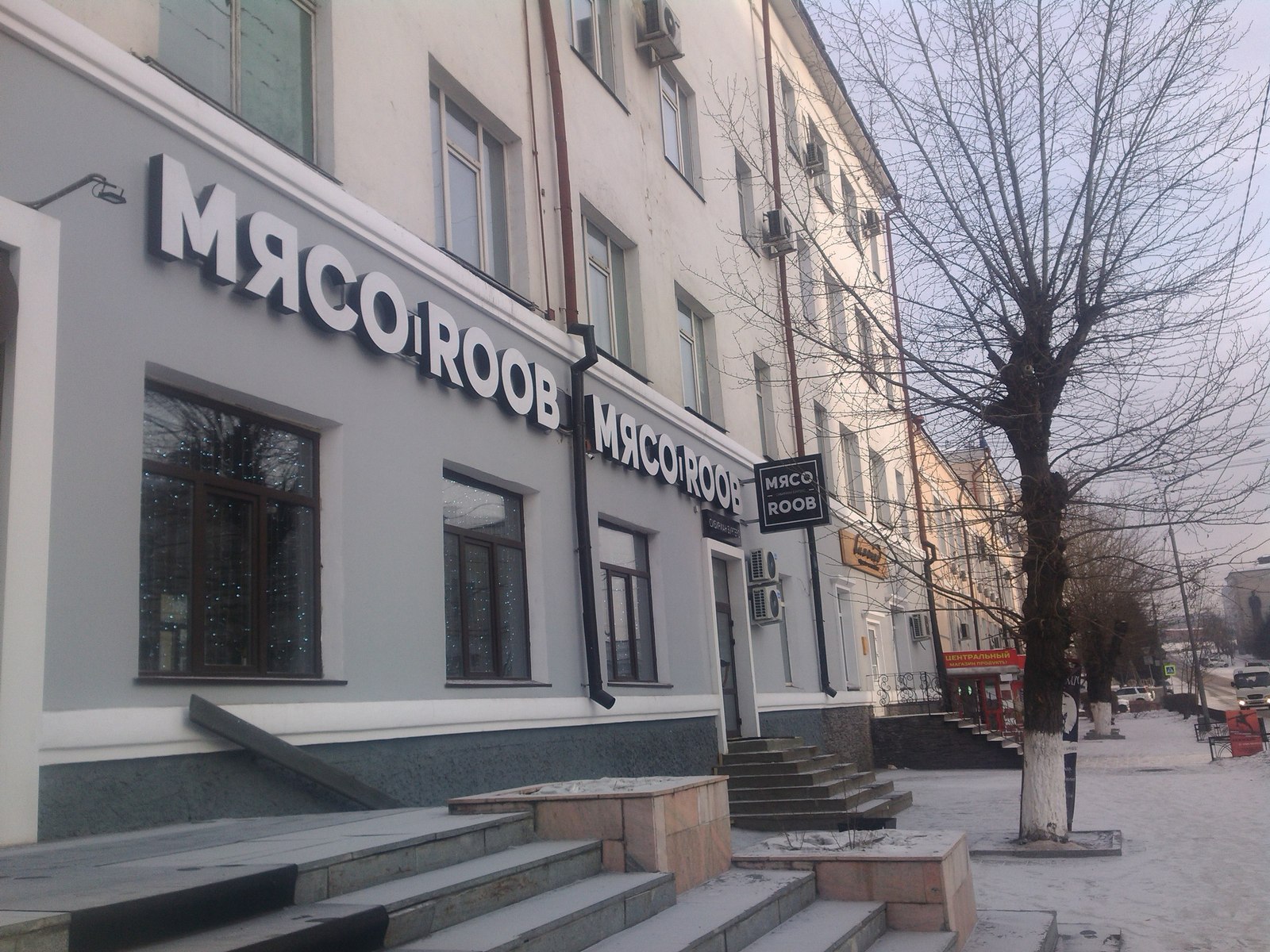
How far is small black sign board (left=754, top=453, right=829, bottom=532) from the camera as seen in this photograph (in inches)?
584

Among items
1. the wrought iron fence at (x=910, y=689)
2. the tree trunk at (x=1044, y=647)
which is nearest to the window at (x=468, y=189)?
the tree trunk at (x=1044, y=647)

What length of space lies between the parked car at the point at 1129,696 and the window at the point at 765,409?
4629 cm

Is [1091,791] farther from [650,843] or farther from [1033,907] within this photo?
[650,843]

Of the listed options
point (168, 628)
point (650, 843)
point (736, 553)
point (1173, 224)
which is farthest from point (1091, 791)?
point (168, 628)

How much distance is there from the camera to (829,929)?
5.41m

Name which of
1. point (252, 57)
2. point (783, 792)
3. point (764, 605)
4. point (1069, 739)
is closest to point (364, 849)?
point (252, 57)

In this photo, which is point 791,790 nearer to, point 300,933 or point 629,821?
point 629,821

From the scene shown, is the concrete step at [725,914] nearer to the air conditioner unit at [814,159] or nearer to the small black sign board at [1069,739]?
the small black sign board at [1069,739]

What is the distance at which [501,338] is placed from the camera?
31.9 feet

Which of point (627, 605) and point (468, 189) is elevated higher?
point (468, 189)

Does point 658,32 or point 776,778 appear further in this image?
point 658,32

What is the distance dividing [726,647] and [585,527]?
16.2 feet

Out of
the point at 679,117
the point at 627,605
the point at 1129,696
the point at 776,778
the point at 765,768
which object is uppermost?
the point at 679,117

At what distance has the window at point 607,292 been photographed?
12.5 meters
